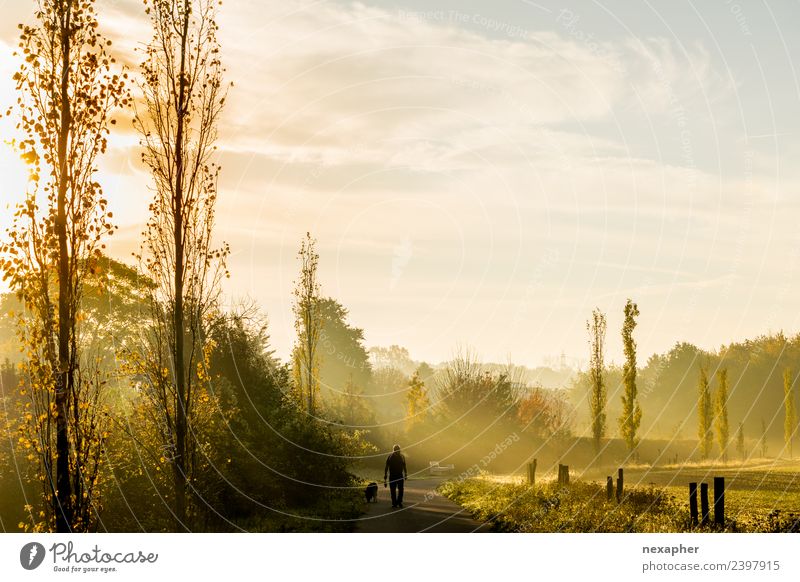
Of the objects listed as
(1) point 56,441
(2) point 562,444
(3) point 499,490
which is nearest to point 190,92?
(1) point 56,441

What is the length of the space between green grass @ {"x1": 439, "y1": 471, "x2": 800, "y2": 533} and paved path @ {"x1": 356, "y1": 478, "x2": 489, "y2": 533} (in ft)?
1.71

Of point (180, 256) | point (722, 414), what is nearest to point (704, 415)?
point (722, 414)

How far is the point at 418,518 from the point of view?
18.3 metres

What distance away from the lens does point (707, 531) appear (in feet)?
47.6

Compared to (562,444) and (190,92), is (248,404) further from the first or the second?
(562,444)

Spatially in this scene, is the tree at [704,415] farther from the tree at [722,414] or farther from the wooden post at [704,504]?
the wooden post at [704,504]

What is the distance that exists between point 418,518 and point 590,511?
4.27m

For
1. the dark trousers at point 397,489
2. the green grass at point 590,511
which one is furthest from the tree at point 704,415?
the dark trousers at point 397,489

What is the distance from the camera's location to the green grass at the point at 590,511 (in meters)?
15.0

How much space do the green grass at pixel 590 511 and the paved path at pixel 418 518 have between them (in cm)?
52

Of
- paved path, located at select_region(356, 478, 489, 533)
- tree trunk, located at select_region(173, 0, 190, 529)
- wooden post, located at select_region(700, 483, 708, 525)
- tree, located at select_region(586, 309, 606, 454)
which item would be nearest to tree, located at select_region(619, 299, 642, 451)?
tree, located at select_region(586, 309, 606, 454)

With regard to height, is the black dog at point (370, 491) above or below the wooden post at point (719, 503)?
below

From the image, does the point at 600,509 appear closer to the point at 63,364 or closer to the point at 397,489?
the point at 397,489
